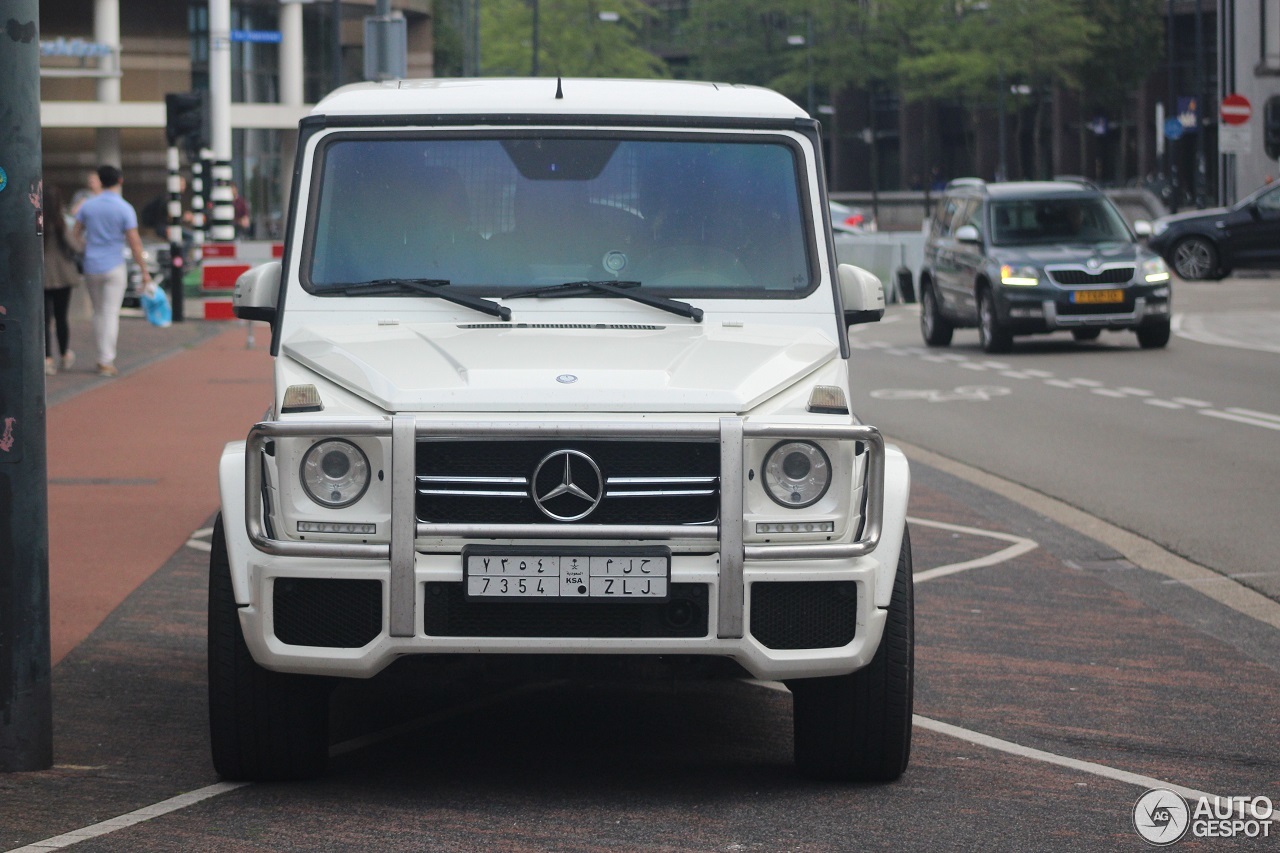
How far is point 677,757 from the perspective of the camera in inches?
230

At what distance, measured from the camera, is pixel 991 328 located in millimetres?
23141

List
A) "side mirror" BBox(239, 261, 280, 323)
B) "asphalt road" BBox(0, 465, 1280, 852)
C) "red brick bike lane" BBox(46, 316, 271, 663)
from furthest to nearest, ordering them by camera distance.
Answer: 1. "red brick bike lane" BBox(46, 316, 271, 663)
2. "side mirror" BBox(239, 261, 280, 323)
3. "asphalt road" BBox(0, 465, 1280, 852)

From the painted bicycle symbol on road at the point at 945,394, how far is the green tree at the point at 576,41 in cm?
5403

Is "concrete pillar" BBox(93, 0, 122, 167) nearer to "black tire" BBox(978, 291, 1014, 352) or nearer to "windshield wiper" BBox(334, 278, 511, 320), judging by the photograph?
"black tire" BBox(978, 291, 1014, 352)

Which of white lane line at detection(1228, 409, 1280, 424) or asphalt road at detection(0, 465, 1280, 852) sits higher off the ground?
white lane line at detection(1228, 409, 1280, 424)

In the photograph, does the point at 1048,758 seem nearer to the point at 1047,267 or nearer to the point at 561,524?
the point at 561,524

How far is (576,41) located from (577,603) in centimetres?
6999

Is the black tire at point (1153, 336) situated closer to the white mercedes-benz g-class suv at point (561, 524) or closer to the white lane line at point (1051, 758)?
the white lane line at point (1051, 758)

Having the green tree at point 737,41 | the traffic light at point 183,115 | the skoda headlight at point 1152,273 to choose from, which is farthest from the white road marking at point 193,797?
the green tree at point 737,41

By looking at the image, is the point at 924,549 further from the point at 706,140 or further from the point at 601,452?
the point at 601,452

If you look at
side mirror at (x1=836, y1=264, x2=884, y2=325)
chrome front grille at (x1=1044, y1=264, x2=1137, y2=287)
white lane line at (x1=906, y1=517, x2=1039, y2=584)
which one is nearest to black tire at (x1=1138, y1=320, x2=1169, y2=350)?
chrome front grille at (x1=1044, y1=264, x2=1137, y2=287)

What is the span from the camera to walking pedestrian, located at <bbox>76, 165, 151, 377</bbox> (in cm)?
1973

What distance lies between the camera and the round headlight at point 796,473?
5.13 metres

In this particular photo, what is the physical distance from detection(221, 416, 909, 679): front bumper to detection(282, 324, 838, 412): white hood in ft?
0.29
